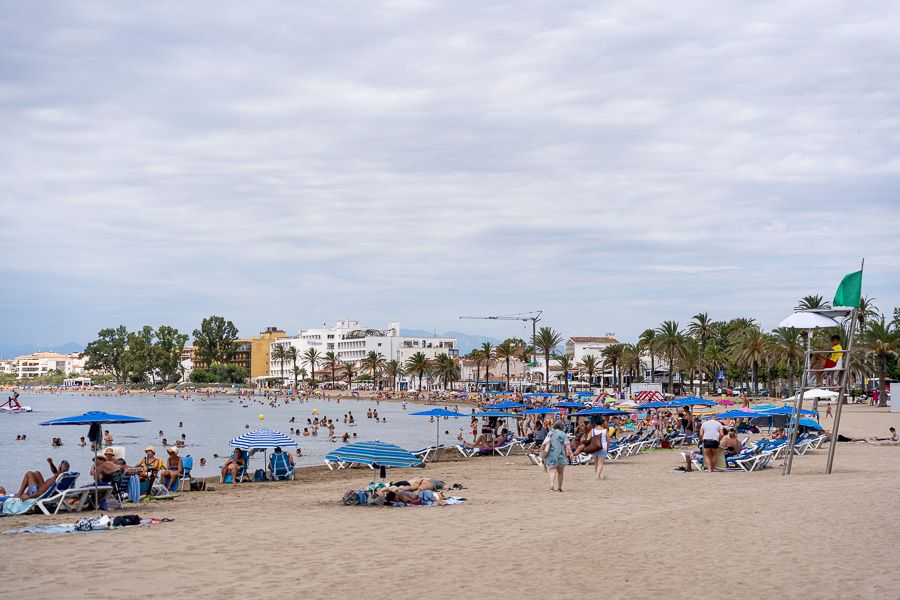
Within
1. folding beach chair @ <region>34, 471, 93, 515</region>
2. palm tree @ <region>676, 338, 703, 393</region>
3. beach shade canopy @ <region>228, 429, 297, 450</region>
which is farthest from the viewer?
palm tree @ <region>676, 338, 703, 393</region>

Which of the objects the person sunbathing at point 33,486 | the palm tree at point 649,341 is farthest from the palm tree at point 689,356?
the person sunbathing at point 33,486

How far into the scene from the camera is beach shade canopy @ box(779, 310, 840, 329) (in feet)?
60.5

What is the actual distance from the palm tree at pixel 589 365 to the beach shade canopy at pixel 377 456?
103625mm

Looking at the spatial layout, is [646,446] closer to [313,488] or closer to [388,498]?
[313,488]

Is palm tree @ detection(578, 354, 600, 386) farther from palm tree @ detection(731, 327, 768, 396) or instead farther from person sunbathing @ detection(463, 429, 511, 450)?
person sunbathing @ detection(463, 429, 511, 450)

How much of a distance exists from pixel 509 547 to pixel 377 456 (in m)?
7.59

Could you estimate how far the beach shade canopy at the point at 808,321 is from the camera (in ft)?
60.5

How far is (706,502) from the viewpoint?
47.1 feet

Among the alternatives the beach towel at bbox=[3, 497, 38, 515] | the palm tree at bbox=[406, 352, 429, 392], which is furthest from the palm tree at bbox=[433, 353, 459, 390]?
the beach towel at bbox=[3, 497, 38, 515]

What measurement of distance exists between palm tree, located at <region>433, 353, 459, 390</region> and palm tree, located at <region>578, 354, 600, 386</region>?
21086mm

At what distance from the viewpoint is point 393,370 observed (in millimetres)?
167625

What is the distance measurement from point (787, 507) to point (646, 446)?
17562 millimetres

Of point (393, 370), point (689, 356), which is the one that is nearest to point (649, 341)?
point (689, 356)

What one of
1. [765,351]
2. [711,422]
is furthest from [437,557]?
[765,351]
